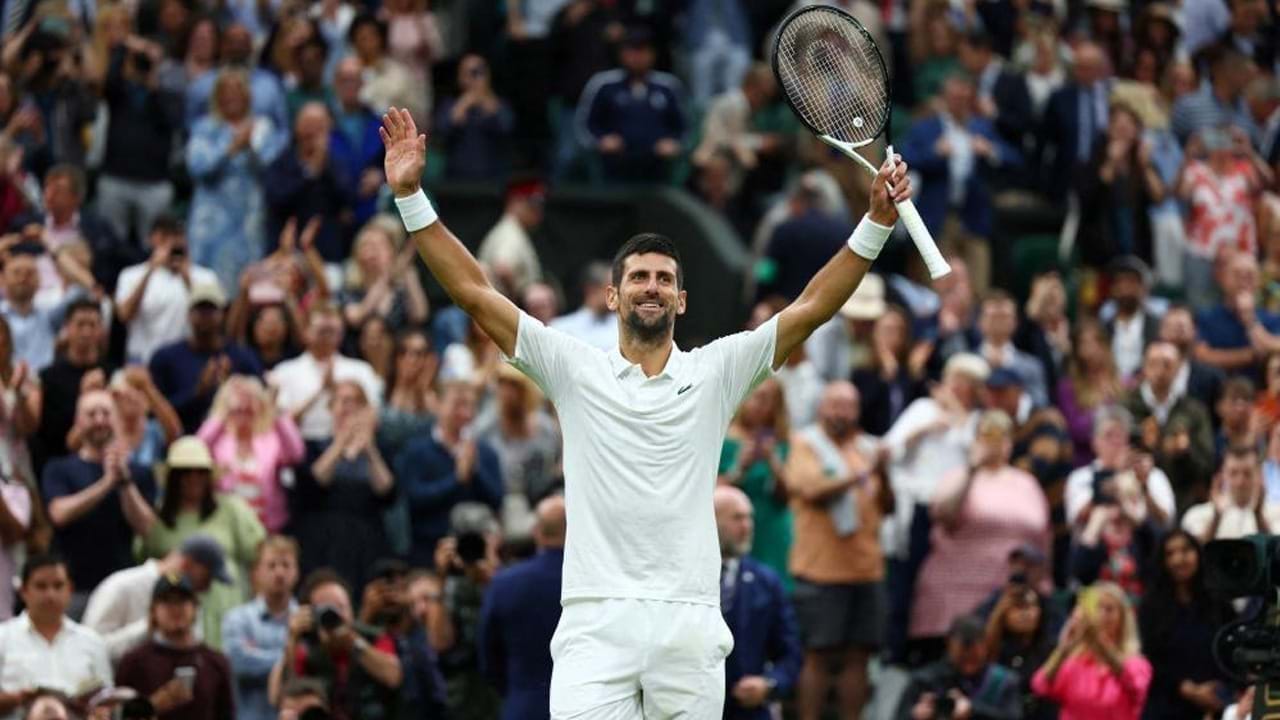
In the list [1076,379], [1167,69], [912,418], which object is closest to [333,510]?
[912,418]

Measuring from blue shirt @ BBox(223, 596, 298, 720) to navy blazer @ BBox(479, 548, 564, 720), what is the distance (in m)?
1.32

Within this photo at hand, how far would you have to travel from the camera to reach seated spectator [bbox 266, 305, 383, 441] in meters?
17.1

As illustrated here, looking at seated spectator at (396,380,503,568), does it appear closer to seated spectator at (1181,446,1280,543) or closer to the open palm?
seated spectator at (1181,446,1280,543)

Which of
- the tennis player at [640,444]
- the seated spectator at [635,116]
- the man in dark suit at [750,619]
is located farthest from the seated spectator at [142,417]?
the tennis player at [640,444]

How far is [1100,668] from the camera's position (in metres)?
15.0

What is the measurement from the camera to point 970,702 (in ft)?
49.7

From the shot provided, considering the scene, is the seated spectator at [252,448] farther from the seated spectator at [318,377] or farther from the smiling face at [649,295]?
the smiling face at [649,295]

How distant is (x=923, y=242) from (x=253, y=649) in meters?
6.18

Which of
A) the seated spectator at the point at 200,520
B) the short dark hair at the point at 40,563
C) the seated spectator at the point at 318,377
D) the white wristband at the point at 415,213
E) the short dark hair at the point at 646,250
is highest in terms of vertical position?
the white wristband at the point at 415,213

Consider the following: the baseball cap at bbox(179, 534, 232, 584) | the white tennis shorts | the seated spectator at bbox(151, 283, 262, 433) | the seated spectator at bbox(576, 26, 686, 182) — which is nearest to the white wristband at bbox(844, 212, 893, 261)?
the white tennis shorts

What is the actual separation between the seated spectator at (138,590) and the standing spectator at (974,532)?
405 centimetres

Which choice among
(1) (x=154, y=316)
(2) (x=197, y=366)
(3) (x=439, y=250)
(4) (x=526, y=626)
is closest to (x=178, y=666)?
(4) (x=526, y=626)

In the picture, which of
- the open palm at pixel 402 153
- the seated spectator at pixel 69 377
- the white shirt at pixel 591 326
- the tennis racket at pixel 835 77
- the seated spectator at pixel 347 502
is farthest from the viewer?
the white shirt at pixel 591 326

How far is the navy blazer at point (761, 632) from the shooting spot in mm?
14367
